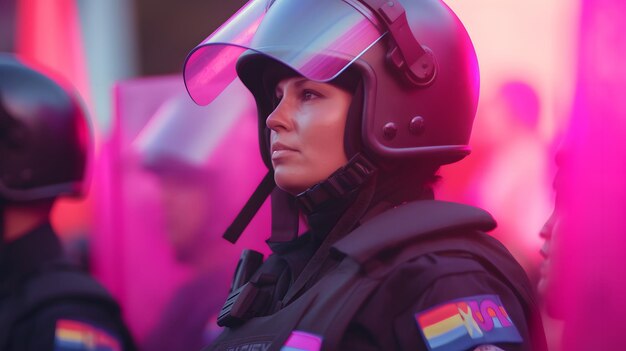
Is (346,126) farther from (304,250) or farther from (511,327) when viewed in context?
(511,327)

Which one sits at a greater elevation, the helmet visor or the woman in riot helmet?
the helmet visor

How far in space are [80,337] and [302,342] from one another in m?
1.14

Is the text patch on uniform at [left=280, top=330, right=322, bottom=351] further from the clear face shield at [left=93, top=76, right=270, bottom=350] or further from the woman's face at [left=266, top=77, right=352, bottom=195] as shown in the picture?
the clear face shield at [left=93, top=76, right=270, bottom=350]

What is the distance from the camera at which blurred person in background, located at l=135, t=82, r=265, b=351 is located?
3.31 metres

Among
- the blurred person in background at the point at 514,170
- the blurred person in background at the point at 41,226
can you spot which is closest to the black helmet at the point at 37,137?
the blurred person in background at the point at 41,226

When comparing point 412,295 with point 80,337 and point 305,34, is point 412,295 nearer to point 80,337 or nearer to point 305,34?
point 305,34

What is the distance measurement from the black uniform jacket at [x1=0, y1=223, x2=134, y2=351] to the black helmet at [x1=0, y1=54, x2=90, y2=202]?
19 cm

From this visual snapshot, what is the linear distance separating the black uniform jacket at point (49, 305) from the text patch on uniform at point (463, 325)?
4.21 feet

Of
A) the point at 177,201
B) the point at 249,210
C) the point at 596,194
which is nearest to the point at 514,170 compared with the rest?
the point at 596,194

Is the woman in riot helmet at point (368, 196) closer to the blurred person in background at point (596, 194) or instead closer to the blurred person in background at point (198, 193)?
the blurred person in background at point (596, 194)

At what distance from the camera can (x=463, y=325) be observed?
5.05ft

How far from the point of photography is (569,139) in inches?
79.6

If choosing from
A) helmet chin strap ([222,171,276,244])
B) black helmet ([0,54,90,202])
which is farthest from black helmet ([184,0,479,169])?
black helmet ([0,54,90,202])

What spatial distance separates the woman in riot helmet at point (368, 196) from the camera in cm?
158
